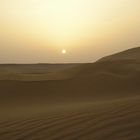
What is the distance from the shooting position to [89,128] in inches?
149

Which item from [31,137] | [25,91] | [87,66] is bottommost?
[31,137]

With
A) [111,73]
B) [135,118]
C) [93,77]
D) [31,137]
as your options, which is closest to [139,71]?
[111,73]

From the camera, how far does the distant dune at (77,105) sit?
3.73 meters

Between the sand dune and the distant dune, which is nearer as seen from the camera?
the sand dune

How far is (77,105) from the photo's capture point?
18.4ft

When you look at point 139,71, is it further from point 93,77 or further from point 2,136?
point 2,136

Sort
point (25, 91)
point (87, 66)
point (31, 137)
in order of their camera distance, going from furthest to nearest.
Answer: point (87, 66)
point (25, 91)
point (31, 137)

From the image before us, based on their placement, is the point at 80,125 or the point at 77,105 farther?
the point at 77,105

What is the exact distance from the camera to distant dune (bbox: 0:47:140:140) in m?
3.73

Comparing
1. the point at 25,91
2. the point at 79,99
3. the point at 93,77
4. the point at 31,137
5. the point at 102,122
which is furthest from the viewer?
the point at 93,77

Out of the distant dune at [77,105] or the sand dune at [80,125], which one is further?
the distant dune at [77,105]

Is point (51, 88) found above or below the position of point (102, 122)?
above

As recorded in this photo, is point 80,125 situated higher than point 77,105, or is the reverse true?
point 77,105

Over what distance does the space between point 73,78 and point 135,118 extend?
4614mm
